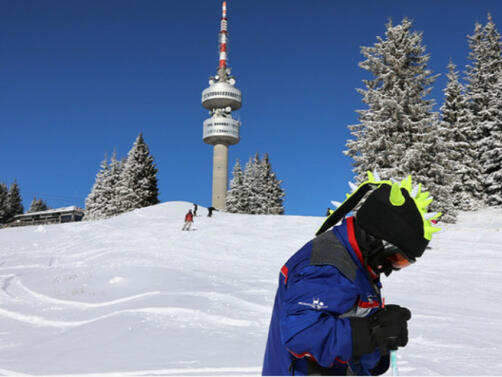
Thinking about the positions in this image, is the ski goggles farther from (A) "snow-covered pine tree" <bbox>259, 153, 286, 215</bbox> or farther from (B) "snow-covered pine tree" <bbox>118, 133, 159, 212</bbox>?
(A) "snow-covered pine tree" <bbox>259, 153, 286, 215</bbox>

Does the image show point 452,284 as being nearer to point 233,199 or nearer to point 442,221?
point 442,221

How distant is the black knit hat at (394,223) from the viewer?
216 cm

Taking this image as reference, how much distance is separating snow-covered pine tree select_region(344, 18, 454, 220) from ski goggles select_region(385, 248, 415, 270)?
22.3 meters

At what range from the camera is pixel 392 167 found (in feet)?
81.4

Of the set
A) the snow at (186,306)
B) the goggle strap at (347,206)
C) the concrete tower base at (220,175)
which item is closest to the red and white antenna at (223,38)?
the concrete tower base at (220,175)

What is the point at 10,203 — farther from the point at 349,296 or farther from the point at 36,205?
the point at 349,296

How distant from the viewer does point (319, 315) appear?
1.92 metres

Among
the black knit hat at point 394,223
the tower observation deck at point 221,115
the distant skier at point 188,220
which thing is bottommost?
the black knit hat at point 394,223

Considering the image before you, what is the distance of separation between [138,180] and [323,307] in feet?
188

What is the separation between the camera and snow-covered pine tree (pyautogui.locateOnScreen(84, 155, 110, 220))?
62.1 m

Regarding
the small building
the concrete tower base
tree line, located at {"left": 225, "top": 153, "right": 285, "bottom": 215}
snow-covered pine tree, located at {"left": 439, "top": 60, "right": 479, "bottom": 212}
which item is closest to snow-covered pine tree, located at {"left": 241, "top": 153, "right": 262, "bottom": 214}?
tree line, located at {"left": 225, "top": 153, "right": 285, "bottom": 215}

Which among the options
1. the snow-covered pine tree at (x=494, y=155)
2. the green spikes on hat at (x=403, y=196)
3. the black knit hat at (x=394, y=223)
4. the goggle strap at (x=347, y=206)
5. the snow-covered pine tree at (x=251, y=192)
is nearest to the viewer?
the black knit hat at (x=394, y=223)

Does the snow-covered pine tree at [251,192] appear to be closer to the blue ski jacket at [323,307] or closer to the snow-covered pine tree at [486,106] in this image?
the snow-covered pine tree at [486,106]

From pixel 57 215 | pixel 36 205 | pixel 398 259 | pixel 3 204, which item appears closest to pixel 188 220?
pixel 398 259
